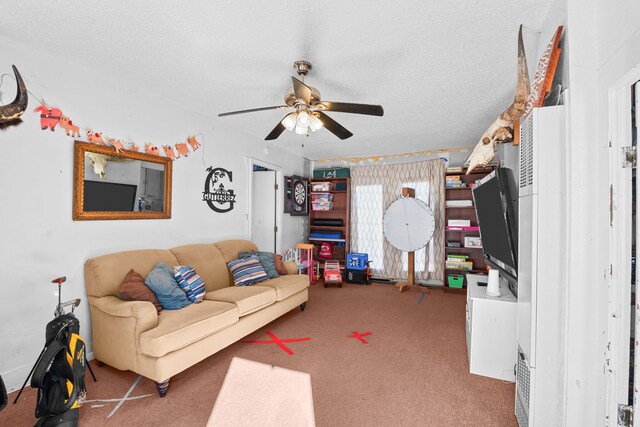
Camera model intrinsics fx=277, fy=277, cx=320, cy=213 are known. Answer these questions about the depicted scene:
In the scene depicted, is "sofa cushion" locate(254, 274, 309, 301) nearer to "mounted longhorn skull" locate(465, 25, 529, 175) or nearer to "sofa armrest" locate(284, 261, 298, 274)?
"sofa armrest" locate(284, 261, 298, 274)

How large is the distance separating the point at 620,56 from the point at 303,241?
4943mm

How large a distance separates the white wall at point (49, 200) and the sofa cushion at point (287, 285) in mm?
1220

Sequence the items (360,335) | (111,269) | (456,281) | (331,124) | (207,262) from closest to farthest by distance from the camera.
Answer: (111,269), (331,124), (360,335), (207,262), (456,281)

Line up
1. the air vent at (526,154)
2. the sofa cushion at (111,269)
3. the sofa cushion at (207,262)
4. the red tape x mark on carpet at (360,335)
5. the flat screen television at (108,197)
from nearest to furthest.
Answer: the air vent at (526,154)
the sofa cushion at (111,269)
the flat screen television at (108,197)
the red tape x mark on carpet at (360,335)
the sofa cushion at (207,262)

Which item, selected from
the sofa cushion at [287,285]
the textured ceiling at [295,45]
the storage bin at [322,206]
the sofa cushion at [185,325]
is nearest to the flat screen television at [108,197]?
the textured ceiling at [295,45]

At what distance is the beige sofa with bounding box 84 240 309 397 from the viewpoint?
1896 mm

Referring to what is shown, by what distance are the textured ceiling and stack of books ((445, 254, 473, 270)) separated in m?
2.45

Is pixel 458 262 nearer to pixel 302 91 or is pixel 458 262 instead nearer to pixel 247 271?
pixel 247 271

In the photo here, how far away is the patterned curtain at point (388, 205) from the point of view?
488 cm

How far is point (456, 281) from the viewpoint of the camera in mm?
4574

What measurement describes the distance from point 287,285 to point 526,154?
8.13ft

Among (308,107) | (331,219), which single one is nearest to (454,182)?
(331,219)

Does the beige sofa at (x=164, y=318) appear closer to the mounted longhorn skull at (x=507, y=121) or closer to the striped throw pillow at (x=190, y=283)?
the striped throw pillow at (x=190, y=283)

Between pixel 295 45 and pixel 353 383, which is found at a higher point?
pixel 295 45
